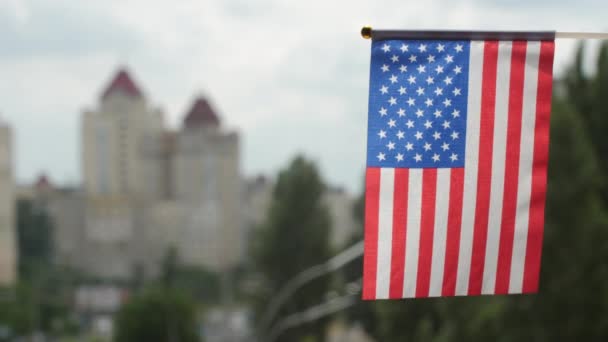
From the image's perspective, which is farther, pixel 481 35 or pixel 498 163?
pixel 498 163

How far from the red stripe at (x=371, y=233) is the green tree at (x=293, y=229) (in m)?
30.1

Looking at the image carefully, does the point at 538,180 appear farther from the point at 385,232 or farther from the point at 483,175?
the point at 385,232

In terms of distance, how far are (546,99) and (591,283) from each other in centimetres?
1282

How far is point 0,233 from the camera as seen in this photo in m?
71.2

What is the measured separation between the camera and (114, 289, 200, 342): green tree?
45375 mm

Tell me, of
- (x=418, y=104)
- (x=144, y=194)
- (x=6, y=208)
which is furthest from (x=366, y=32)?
(x=144, y=194)

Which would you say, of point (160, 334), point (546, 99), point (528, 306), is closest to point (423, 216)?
point (546, 99)

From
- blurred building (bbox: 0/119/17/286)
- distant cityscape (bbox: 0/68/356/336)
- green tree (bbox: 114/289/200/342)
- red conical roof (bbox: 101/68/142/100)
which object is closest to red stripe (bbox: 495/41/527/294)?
green tree (bbox: 114/289/200/342)

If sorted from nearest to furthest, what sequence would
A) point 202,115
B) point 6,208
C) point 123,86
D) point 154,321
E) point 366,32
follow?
point 366,32 → point 154,321 → point 6,208 → point 123,86 → point 202,115

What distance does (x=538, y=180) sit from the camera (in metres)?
6.24

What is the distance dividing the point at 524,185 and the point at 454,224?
512mm

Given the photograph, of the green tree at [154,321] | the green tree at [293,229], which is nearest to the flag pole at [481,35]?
the green tree at [293,229]

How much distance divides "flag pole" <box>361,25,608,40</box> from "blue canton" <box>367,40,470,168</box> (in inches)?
1.7

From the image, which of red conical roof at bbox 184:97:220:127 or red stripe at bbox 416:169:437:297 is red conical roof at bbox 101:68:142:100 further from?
red stripe at bbox 416:169:437:297
